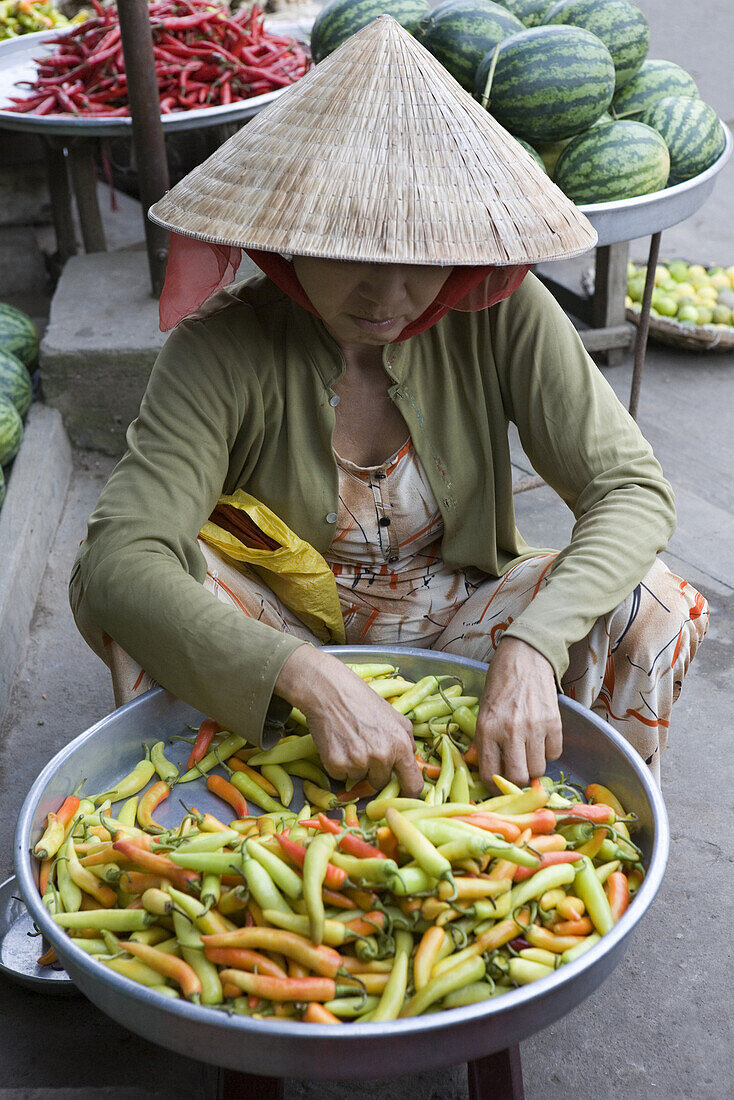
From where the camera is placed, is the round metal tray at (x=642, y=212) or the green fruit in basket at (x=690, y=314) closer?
the round metal tray at (x=642, y=212)

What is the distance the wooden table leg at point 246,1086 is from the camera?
5.00 feet

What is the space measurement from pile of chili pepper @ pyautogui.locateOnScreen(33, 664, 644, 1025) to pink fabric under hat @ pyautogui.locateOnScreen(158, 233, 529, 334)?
814 mm

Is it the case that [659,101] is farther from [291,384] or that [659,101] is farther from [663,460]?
[291,384]

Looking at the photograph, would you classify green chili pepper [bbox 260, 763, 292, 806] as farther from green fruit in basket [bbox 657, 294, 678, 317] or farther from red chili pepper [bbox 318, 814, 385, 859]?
green fruit in basket [bbox 657, 294, 678, 317]

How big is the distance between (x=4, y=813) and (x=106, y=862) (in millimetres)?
1027

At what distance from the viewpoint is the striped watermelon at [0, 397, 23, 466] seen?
3365 millimetres

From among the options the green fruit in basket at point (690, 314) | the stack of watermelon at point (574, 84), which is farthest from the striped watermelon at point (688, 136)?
the green fruit in basket at point (690, 314)

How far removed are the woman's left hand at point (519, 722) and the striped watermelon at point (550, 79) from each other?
5.84 feet

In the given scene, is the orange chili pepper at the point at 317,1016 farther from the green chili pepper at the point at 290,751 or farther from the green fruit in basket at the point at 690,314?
the green fruit in basket at the point at 690,314

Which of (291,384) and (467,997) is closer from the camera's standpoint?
(467,997)

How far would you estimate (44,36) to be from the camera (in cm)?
474

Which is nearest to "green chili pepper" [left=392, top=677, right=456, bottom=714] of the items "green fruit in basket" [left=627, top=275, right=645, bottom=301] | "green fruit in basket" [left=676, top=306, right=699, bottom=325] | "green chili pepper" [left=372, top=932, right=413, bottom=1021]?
"green chili pepper" [left=372, top=932, right=413, bottom=1021]

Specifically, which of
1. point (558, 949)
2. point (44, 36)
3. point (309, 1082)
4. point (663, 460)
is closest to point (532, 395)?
point (558, 949)

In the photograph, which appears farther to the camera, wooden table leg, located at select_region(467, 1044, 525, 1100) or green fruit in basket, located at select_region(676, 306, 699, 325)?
green fruit in basket, located at select_region(676, 306, 699, 325)
